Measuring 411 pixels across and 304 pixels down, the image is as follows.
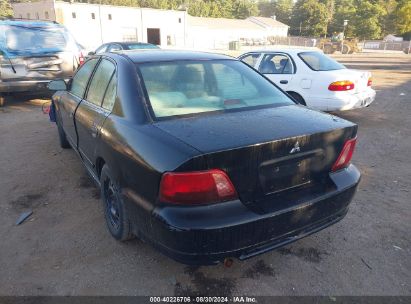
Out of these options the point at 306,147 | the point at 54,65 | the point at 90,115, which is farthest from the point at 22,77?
the point at 306,147

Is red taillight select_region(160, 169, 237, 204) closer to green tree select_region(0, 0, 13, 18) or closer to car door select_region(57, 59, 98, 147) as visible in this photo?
car door select_region(57, 59, 98, 147)

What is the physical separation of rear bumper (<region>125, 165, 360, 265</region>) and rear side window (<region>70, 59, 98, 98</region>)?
218 centimetres

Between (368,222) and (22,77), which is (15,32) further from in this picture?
(368,222)

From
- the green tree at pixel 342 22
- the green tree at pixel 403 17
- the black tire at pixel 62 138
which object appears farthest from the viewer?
the green tree at pixel 342 22

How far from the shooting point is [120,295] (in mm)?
2469

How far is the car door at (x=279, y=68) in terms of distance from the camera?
7.12m

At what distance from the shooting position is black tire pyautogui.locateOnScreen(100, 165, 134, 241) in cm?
278

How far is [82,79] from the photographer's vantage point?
4.01 m

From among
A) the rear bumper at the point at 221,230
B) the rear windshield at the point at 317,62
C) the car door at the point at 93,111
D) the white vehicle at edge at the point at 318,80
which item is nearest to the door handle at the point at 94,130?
the car door at the point at 93,111

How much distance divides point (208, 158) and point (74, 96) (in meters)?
2.67

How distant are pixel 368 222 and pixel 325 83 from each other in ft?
12.9

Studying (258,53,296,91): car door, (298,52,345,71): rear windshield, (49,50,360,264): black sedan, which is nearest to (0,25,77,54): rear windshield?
(258,53,296,91): car door

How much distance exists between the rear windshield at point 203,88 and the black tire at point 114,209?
0.75 m

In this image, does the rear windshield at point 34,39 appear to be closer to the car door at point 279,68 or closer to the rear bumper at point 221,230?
the car door at point 279,68
